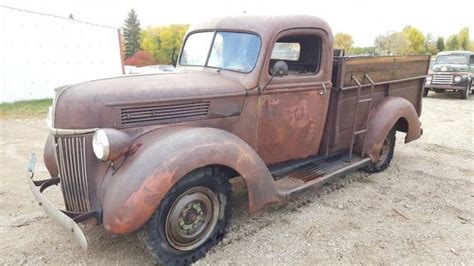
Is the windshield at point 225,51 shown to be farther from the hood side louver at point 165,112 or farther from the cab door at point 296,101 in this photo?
the hood side louver at point 165,112

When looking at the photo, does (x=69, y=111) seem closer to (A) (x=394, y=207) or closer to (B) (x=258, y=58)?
(B) (x=258, y=58)

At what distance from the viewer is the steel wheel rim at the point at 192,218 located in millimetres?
2732

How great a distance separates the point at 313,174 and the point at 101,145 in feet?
7.38

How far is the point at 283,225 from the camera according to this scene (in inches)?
136

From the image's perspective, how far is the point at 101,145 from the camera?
98.2 inches

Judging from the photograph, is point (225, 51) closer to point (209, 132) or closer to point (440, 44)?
point (209, 132)

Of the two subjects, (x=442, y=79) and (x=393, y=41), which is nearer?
(x=442, y=79)

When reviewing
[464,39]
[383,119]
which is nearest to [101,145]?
[383,119]

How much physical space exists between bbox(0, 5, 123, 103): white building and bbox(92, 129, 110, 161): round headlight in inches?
376

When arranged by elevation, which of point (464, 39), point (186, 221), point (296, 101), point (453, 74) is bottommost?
point (186, 221)

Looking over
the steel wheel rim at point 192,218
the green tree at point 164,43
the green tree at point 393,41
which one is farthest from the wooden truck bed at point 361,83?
the green tree at point 393,41

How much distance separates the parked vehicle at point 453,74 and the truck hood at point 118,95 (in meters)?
12.6

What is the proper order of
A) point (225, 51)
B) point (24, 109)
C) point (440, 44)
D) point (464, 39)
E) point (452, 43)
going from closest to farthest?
point (225, 51) < point (24, 109) < point (440, 44) < point (452, 43) < point (464, 39)

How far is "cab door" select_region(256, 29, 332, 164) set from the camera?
344 cm
